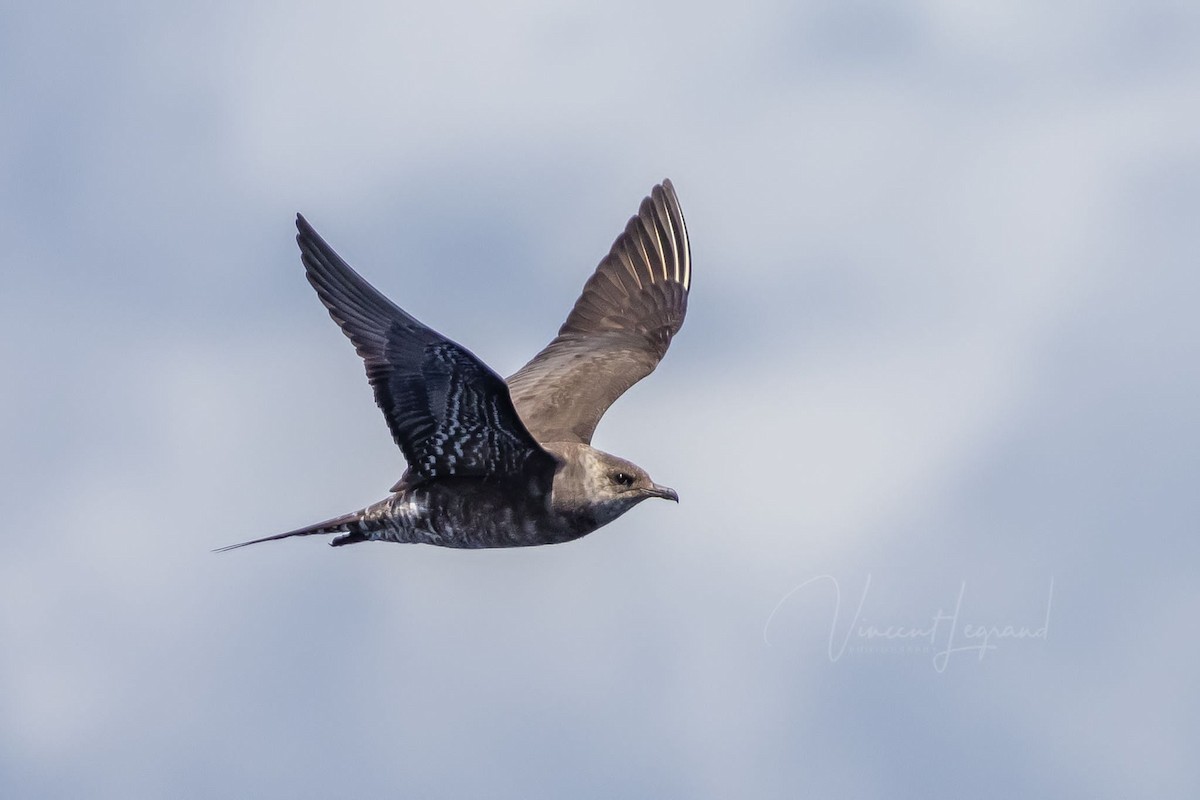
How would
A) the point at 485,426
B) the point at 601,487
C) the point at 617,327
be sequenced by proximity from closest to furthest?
the point at 485,426 < the point at 601,487 < the point at 617,327

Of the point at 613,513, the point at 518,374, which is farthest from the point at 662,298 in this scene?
the point at 613,513

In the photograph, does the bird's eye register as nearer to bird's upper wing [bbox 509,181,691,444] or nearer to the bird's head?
the bird's head

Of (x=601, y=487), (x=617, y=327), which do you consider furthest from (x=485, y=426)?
(x=617, y=327)

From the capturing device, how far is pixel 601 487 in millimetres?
14008

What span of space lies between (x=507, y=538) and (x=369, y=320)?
7.98 ft

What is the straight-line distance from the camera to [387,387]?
13070 mm

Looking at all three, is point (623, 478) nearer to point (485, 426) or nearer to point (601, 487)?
point (601, 487)

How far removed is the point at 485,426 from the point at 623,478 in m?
1.32

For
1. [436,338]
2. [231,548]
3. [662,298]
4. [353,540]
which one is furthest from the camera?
[662,298]

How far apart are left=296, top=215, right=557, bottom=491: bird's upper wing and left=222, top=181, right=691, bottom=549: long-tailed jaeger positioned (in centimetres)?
1

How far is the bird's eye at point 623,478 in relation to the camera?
46.0 feet

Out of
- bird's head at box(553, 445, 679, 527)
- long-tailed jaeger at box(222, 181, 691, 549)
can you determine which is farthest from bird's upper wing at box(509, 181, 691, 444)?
bird's head at box(553, 445, 679, 527)

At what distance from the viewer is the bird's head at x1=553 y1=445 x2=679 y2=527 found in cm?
1398

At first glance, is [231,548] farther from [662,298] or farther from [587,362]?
[662,298]
